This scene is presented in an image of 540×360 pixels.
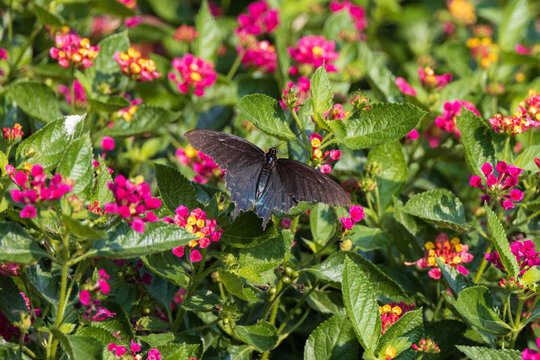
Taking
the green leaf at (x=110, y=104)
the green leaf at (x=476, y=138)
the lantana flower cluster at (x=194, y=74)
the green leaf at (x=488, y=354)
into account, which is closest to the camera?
the green leaf at (x=488, y=354)

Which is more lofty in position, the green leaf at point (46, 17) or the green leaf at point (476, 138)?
the green leaf at point (46, 17)

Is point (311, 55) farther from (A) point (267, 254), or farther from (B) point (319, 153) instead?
(A) point (267, 254)

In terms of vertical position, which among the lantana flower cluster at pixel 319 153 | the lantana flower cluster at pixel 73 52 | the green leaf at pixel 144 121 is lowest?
the green leaf at pixel 144 121

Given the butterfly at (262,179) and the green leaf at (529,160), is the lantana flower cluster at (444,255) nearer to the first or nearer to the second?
the green leaf at (529,160)

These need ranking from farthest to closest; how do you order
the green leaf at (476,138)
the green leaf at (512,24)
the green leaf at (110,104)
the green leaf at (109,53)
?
1. the green leaf at (512,24)
2. the green leaf at (109,53)
3. the green leaf at (110,104)
4. the green leaf at (476,138)

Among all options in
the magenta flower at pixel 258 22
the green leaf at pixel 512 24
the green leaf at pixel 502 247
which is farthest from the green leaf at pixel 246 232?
the green leaf at pixel 512 24

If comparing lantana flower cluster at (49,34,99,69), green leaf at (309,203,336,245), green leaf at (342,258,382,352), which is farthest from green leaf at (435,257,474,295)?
lantana flower cluster at (49,34,99,69)

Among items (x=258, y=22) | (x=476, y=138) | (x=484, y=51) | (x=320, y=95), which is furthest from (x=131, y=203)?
(x=484, y=51)

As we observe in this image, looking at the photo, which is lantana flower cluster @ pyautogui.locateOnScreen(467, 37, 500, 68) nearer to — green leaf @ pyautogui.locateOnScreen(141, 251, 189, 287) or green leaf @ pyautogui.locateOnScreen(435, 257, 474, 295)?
green leaf @ pyautogui.locateOnScreen(435, 257, 474, 295)
